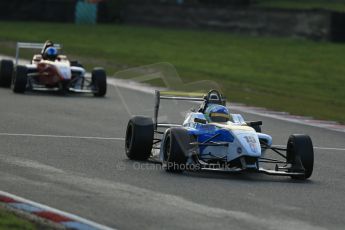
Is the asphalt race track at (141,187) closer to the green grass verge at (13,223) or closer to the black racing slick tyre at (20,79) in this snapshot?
the green grass verge at (13,223)

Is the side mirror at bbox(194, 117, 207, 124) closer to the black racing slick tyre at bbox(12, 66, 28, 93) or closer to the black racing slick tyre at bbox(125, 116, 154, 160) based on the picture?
the black racing slick tyre at bbox(125, 116, 154, 160)

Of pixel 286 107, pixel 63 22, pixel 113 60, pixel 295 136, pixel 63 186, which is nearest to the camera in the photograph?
pixel 63 186

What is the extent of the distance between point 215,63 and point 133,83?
8.54m

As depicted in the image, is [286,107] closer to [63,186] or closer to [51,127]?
[51,127]

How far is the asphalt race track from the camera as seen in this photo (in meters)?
9.51

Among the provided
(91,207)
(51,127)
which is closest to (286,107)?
(51,127)

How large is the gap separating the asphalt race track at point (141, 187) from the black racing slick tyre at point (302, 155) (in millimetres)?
171

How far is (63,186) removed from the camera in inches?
427

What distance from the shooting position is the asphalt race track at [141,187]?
31.2 feet

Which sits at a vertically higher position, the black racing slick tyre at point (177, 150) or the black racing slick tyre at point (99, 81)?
the black racing slick tyre at point (177, 150)

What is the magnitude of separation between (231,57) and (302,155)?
2662cm

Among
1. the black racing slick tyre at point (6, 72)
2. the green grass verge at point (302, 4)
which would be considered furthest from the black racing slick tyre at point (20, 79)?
the green grass verge at point (302, 4)

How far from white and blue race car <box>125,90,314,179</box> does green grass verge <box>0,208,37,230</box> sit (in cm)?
332

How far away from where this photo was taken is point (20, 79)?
22.6 m
